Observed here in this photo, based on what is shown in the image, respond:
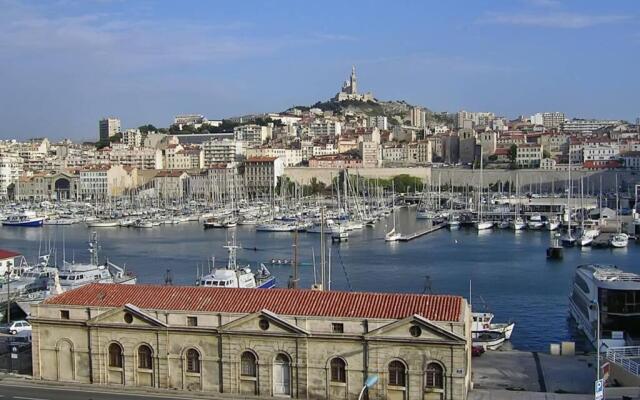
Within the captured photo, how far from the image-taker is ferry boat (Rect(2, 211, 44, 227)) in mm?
51250

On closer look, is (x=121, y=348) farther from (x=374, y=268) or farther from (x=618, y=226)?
(x=618, y=226)

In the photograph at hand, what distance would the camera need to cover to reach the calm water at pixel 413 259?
2255 centimetres

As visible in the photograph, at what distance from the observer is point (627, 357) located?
12.2 m

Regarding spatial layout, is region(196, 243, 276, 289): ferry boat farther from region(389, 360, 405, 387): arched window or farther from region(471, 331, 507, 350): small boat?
region(389, 360, 405, 387): arched window

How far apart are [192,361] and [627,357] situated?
6088 mm

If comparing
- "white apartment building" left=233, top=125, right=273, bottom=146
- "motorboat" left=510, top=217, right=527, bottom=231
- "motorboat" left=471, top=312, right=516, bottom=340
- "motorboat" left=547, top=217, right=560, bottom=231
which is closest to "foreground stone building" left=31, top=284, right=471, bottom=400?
"motorboat" left=471, top=312, right=516, bottom=340

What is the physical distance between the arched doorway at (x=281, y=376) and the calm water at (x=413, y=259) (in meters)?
7.81

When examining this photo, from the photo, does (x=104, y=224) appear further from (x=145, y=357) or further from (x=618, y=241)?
(x=145, y=357)

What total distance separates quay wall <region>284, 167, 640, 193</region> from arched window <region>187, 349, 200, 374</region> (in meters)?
53.8

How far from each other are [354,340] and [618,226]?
106 feet

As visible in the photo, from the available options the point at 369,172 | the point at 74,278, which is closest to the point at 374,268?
the point at 74,278

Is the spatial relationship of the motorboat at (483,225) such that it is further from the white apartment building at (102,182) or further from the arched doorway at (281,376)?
the white apartment building at (102,182)

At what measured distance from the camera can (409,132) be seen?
106 metres

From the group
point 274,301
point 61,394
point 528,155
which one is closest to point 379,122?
point 528,155
